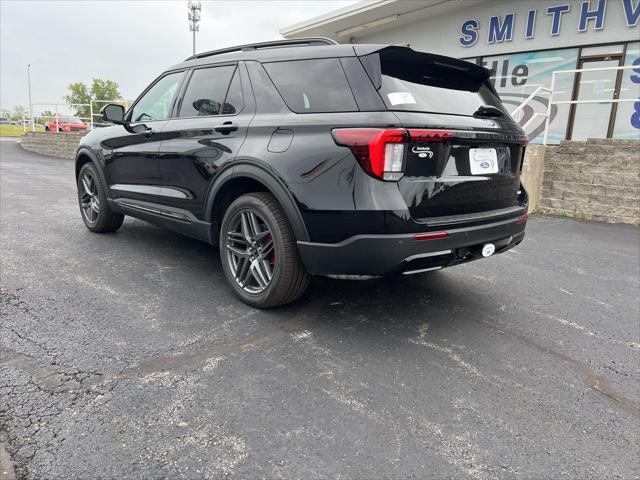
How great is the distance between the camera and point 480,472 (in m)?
1.81

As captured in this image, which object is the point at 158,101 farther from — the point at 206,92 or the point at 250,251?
the point at 250,251

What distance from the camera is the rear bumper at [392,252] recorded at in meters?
2.60

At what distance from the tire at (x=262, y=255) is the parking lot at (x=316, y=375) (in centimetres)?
17

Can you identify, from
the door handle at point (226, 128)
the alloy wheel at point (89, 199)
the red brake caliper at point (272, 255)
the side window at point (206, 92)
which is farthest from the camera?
the alloy wheel at point (89, 199)

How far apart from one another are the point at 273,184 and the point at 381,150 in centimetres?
80

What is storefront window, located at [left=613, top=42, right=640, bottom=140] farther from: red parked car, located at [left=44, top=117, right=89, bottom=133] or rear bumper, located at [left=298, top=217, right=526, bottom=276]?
red parked car, located at [left=44, top=117, right=89, bottom=133]

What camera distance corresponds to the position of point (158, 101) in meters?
4.45

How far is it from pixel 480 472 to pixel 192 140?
10.0ft

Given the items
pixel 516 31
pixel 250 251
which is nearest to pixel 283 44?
pixel 250 251

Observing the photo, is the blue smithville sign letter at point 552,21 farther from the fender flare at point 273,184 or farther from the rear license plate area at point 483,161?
the fender flare at point 273,184

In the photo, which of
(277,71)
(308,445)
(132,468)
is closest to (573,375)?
(308,445)

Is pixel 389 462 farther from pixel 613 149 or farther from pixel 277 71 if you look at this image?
pixel 613 149

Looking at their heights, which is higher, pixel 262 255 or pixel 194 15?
pixel 194 15

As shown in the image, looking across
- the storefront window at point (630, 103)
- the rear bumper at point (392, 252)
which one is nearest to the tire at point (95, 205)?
the rear bumper at point (392, 252)
